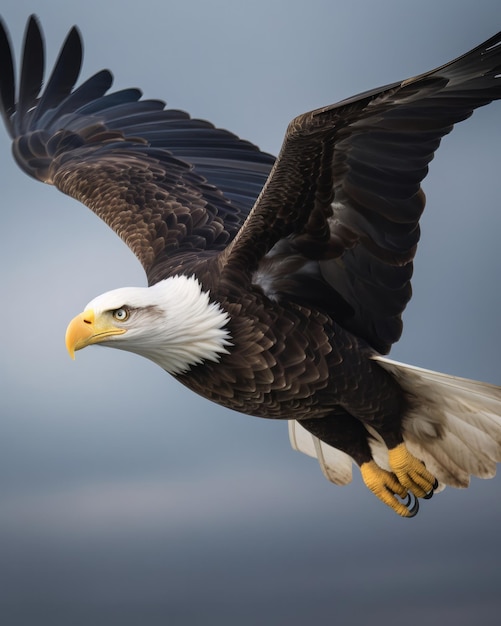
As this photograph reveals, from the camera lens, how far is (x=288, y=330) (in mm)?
4773

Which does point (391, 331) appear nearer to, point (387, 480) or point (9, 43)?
point (387, 480)

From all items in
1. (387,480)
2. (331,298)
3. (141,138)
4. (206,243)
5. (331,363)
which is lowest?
(387,480)

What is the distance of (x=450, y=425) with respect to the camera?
528 centimetres

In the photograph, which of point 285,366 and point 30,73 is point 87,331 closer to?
point 285,366

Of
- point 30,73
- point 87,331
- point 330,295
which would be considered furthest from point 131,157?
point 87,331

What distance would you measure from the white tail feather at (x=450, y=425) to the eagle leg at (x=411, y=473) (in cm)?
4

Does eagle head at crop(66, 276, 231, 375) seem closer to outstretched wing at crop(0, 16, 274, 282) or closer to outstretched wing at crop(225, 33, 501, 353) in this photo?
outstretched wing at crop(225, 33, 501, 353)

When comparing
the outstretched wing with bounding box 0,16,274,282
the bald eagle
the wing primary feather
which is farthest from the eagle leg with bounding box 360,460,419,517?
the wing primary feather

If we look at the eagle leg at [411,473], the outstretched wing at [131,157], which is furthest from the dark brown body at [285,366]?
the outstretched wing at [131,157]

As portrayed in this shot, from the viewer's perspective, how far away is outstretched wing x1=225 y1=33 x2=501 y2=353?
4250 millimetres

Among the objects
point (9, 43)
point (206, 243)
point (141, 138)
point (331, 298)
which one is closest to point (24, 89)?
point (9, 43)

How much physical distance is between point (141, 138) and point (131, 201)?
90 centimetres

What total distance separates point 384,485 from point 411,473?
0.58ft

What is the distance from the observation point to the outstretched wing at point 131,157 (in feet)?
18.8
